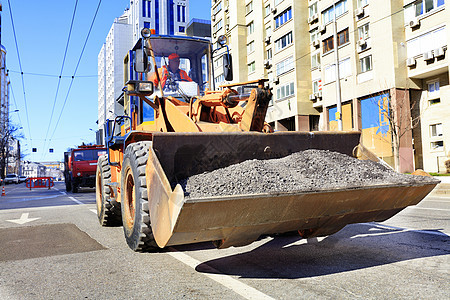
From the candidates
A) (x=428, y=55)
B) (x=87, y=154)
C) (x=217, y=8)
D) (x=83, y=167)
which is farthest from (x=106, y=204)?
(x=217, y=8)

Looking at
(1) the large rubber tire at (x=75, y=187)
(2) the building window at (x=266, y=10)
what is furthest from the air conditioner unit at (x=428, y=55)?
(1) the large rubber tire at (x=75, y=187)

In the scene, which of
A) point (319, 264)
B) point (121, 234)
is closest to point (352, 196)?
point (319, 264)

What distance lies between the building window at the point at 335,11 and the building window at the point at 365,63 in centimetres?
386

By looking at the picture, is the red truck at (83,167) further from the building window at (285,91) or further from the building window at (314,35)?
the building window at (314,35)

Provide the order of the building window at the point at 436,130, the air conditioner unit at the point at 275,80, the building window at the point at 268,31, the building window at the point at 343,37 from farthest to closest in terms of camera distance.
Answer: the building window at the point at 268,31 < the air conditioner unit at the point at 275,80 < the building window at the point at 343,37 < the building window at the point at 436,130

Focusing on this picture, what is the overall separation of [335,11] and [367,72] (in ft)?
20.6

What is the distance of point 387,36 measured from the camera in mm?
26031

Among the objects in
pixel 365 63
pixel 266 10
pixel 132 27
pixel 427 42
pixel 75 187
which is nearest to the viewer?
pixel 75 187

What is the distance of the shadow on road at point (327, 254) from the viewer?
4051 millimetres

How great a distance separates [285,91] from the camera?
36000mm

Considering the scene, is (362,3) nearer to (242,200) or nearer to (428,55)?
(428,55)

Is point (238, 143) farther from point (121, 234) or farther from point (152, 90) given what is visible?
point (121, 234)

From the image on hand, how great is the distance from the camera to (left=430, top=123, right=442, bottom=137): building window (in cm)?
2536

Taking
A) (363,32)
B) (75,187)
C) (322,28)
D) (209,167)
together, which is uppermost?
(322,28)
